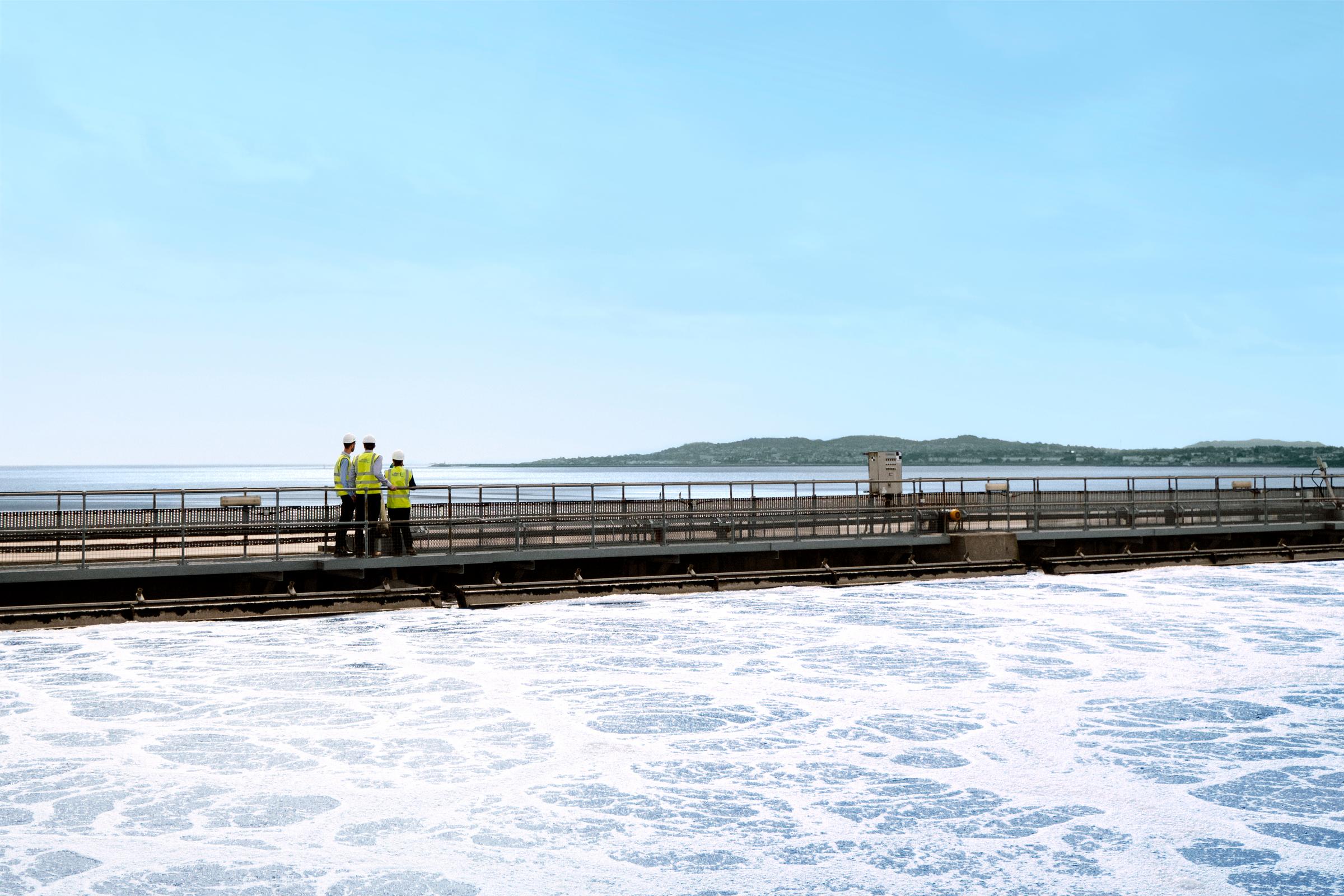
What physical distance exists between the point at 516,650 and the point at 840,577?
9.51 metres

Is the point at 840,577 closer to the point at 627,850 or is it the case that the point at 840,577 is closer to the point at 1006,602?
the point at 1006,602

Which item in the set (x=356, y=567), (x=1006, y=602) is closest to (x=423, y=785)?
(x=356, y=567)

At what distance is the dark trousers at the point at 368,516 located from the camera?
2100 cm

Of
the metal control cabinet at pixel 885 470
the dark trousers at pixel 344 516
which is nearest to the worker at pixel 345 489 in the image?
the dark trousers at pixel 344 516

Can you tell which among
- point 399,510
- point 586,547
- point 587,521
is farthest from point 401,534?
point 587,521

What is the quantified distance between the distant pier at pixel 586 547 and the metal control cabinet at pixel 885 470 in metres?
0.40

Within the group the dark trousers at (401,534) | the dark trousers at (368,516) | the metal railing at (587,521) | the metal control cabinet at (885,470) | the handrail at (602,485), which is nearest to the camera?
the handrail at (602,485)

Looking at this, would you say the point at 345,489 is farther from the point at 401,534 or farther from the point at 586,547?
the point at 586,547

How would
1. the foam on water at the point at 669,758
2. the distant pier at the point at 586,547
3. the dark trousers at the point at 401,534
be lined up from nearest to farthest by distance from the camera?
the foam on water at the point at 669,758 → the distant pier at the point at 586,547 → the dark trousers at the point at 401,534

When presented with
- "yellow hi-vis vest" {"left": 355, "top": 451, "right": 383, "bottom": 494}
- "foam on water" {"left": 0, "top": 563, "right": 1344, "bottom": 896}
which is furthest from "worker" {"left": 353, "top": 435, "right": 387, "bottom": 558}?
"foam on water" {"left": 0, "top": 563, "right": 1344, "bottom": 896}

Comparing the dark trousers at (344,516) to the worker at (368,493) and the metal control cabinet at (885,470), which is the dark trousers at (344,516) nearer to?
the worker at (368,493)

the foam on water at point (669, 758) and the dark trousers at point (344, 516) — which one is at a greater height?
the dark trousers at point (344, 516)

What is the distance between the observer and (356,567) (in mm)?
20859

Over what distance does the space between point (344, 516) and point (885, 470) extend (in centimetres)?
1449
